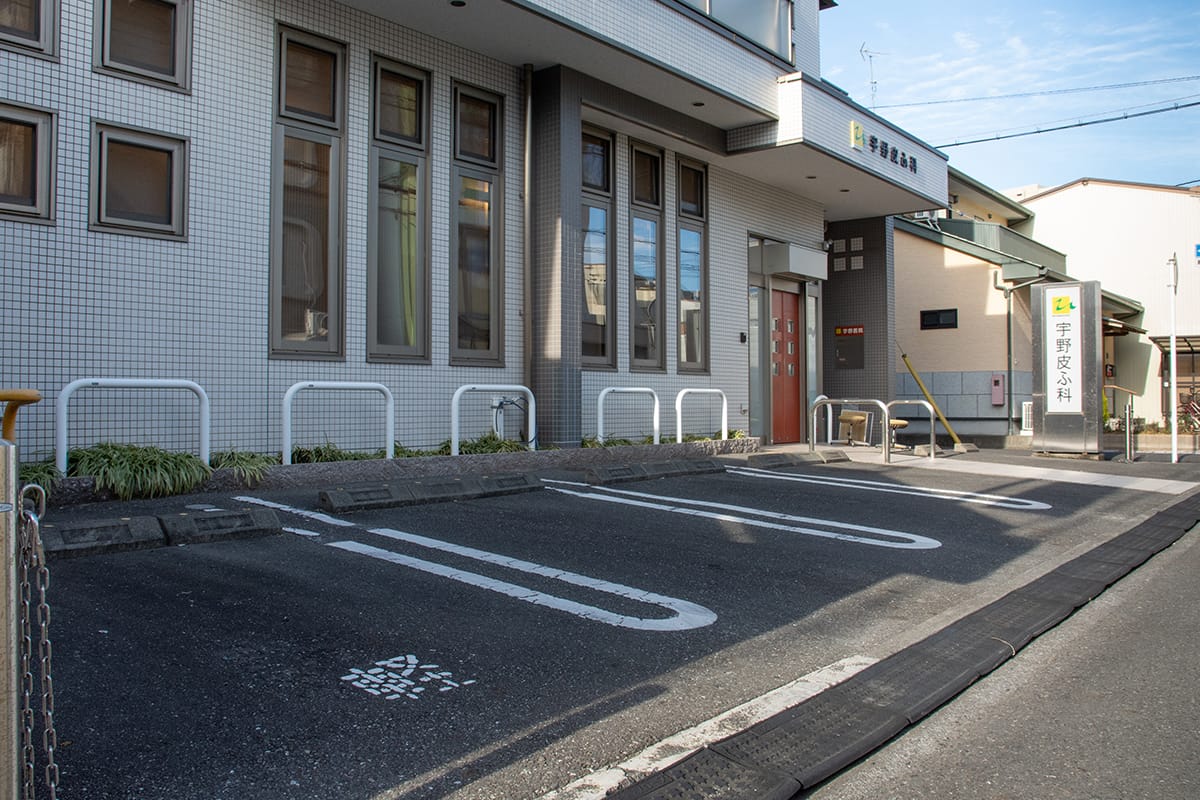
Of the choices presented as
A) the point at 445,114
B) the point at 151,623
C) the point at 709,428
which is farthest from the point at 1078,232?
the point at 151,623

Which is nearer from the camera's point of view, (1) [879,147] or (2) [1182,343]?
(1) [879,147]

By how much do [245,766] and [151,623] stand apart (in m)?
1.50

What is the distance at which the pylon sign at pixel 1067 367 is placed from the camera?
14109 mm

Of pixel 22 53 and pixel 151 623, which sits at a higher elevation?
pixel 22 53

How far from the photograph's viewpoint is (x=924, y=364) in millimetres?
20016

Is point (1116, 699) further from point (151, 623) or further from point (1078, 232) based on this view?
point (1078, 232)

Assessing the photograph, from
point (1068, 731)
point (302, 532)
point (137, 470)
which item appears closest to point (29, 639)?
point (1068, 731)

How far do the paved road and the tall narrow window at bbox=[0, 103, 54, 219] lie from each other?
2.53 meters

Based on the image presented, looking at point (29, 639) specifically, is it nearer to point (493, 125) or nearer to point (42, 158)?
point (42, 158)

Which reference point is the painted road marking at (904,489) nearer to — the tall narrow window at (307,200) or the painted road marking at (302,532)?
the tall narrow window at (307,200)

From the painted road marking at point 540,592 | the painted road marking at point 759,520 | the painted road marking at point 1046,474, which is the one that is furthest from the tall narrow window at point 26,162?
the painted road marking at point 1046,474

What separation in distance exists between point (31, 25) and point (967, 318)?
1750 cm

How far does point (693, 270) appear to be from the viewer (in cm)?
1355

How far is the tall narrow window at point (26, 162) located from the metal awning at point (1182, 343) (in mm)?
25109
